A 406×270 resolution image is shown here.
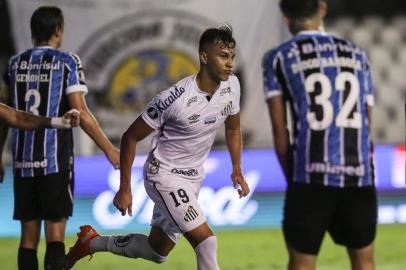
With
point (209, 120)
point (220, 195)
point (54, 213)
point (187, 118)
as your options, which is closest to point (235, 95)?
point (209, 120)

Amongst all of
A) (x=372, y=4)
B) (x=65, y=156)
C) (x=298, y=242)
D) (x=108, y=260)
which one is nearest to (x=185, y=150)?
(x=65, y=156)

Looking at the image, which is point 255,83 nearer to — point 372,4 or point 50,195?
point 372,4

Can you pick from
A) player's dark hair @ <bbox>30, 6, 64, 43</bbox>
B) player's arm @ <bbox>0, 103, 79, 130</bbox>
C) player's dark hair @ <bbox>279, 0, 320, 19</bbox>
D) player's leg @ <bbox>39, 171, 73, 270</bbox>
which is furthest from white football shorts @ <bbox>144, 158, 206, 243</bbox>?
player's dark hair @ <bbox>279, 0, 320, 19</bbox>

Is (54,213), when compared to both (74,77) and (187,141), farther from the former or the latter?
(187,141)

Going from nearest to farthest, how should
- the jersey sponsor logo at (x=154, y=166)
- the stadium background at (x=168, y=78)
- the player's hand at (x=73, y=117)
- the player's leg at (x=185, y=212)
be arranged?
1. the player's hand at (x=73, y=117)
2. the player's leg at (x=185, y=212)
3. the jersey sponsor logo at (x=154, y=166)
4. the stadium background at (x=168, y=78)

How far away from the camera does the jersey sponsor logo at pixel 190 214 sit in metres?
6.15

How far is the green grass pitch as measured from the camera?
322 inches

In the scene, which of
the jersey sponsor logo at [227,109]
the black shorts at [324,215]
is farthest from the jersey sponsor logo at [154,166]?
the black shorts at [324,215]

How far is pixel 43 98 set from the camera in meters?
6.55

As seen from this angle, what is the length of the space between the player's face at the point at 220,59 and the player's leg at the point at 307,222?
128cm

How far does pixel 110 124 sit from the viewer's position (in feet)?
35.8

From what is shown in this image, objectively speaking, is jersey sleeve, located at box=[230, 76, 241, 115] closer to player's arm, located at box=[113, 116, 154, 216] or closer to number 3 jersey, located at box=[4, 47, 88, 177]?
player's arm, located at box=[113, 116, 154, 216]

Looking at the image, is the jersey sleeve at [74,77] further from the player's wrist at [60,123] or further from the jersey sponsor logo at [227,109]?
the jersey sponsor logo at [227,109]

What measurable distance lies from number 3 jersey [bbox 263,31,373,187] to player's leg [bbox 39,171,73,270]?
1.95 meters
